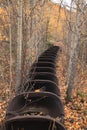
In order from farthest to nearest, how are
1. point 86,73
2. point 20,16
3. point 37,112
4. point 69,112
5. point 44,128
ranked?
point 86,73 < point 69,112 < point 20,16 < point 37,112 < point 44,128

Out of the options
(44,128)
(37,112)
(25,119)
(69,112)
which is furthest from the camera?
(69,112)

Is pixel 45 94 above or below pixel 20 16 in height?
below

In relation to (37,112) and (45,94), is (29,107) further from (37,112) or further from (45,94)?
(45,94)

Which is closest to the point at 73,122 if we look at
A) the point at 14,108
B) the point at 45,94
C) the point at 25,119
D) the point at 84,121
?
the point at 84,121

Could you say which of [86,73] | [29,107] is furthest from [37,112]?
[86,73]

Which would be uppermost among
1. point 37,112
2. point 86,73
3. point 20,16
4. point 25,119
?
point 20,16

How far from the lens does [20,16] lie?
26.8ft

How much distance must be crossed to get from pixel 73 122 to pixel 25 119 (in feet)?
13.4

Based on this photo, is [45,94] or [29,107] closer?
[45,94]

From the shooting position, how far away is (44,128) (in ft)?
19.6

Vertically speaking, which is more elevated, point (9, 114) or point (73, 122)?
point (9, 114)

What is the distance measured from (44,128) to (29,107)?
1687 mm

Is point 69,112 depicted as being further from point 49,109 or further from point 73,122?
point 49,109

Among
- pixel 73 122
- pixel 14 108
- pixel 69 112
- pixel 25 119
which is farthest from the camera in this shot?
pixel 69 112
